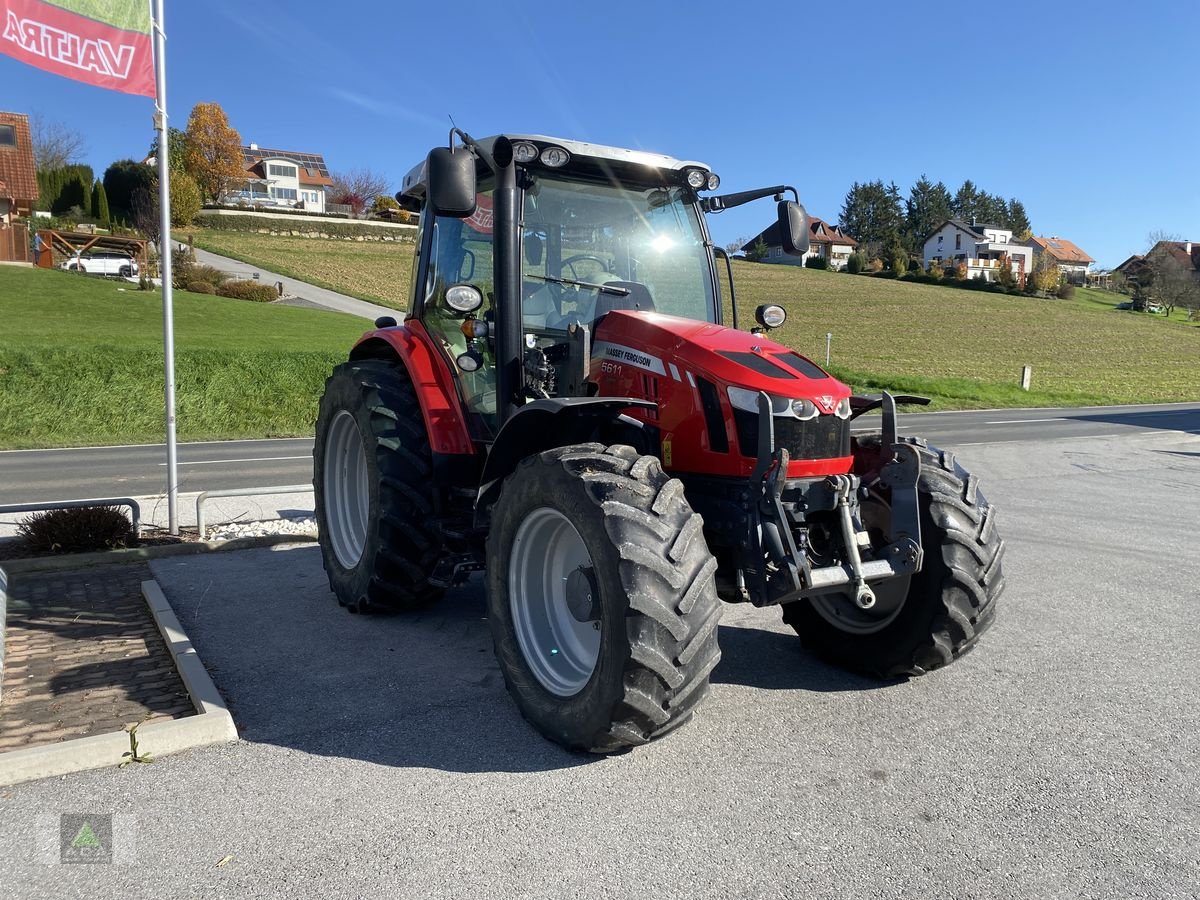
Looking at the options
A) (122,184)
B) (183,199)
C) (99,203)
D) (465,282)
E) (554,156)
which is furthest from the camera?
(122,184)

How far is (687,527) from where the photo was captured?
10.8ft

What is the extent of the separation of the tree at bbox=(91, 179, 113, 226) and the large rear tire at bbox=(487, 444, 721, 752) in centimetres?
6100

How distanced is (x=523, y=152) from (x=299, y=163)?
108767 mm

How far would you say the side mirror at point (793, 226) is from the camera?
16.0ft

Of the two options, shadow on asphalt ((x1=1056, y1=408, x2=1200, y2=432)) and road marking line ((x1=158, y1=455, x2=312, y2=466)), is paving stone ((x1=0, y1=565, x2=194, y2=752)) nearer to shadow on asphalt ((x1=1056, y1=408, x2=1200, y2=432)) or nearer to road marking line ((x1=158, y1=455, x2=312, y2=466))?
road marking line ((x1=158, y1=455, x2=312, y2=466))

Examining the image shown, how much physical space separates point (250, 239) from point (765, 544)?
2384 inches

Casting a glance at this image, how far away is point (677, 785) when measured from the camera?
10.8ft

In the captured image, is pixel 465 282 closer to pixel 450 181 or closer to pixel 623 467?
pixel 450 181

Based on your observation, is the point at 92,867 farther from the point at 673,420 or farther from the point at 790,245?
the point at 790,245

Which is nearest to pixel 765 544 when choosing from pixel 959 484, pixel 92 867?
pixel 959 484

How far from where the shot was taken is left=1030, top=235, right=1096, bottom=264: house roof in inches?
5113

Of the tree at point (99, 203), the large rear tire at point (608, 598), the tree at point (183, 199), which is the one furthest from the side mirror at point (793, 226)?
the tree at point (99, 203)

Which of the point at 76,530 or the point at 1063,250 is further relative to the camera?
the point at 1063,250

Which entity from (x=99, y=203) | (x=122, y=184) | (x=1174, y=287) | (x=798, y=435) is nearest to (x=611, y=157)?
(x=798, y=435)
